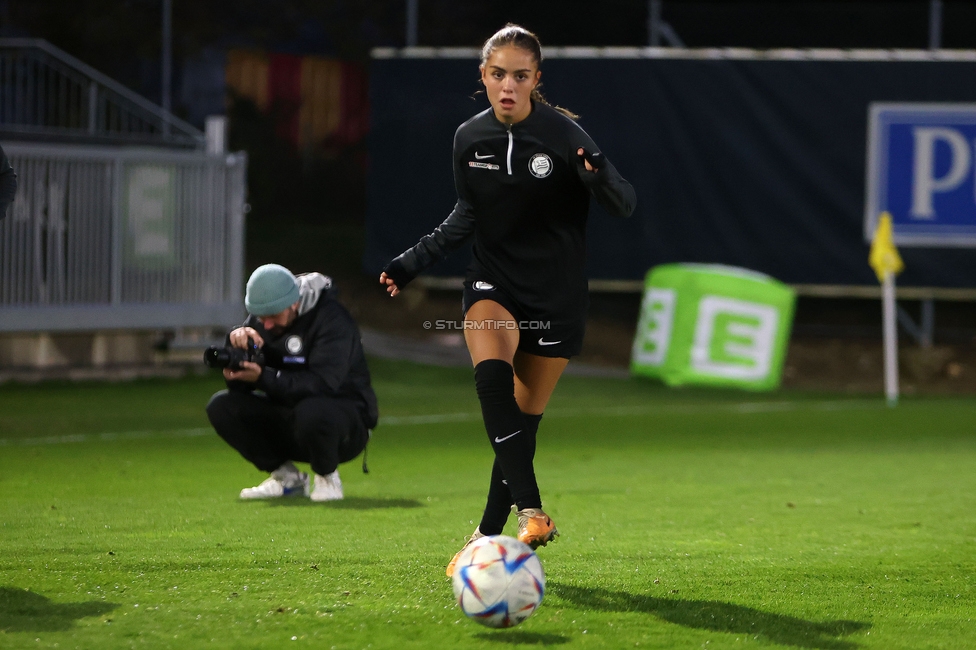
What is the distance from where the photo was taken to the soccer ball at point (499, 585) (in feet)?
15.1

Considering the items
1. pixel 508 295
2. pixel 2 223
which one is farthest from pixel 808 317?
pixel 508 295

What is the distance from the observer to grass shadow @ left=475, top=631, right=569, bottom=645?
457 centimetres

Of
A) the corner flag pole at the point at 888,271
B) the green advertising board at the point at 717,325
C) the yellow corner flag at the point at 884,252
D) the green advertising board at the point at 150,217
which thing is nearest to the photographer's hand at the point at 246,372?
the green advertising board at the point at 150,217

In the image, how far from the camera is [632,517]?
288 inches

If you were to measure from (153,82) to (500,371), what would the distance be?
1662 cm

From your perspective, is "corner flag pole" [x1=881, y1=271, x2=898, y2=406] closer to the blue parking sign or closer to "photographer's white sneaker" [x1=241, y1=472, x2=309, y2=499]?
the blue parking sign

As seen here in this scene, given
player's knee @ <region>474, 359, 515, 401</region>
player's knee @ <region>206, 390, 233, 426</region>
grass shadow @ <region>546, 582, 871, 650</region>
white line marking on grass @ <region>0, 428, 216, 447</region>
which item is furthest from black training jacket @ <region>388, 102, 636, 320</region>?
white line marking on grass @ <region>0, 428, 216, 447</region>

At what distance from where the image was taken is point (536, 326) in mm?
5426

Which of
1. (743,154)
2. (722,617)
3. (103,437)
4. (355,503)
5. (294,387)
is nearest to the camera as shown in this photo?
(722,617)

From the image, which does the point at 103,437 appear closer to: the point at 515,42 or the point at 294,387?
the point at 294,387

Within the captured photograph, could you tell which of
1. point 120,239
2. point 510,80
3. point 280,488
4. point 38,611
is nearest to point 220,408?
point 280,488

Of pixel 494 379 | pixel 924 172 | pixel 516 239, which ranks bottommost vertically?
pixel 494 379

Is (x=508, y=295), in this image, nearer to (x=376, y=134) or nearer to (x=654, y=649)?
(x=654, y=649)

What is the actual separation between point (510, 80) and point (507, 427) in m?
1.28
